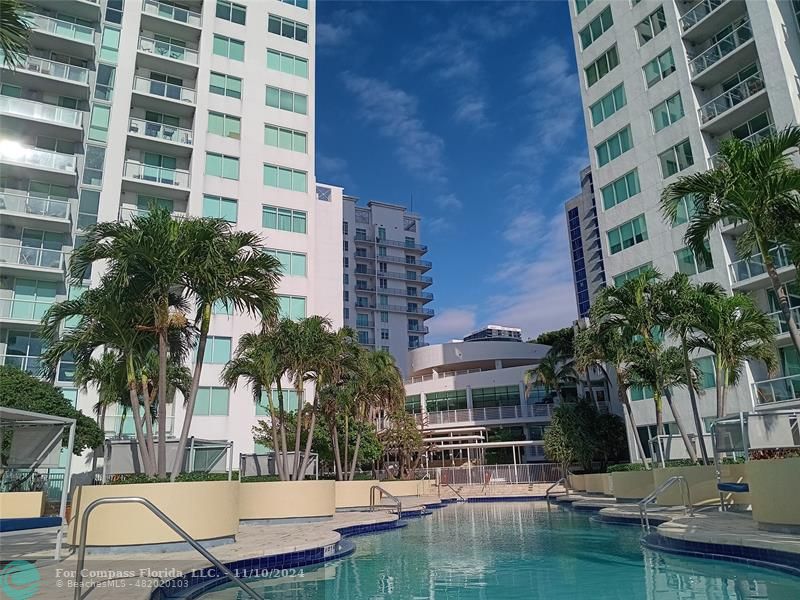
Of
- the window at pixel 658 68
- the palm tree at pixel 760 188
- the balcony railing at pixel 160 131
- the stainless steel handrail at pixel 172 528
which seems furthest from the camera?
the balcony railing at pixel 160 131

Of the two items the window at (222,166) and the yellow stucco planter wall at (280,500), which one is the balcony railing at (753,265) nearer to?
the yellow stucco planter wall at (280,500)

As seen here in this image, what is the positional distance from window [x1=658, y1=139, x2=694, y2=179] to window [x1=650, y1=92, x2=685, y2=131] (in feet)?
4.71

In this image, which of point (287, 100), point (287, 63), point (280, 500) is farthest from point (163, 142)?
point (280, 500)

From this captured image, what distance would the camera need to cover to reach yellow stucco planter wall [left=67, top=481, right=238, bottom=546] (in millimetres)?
10211

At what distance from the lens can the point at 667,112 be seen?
29.5 metres

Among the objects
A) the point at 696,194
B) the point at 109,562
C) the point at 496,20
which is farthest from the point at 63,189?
the point at 696,194

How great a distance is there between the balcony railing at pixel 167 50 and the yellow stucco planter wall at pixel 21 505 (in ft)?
86.2

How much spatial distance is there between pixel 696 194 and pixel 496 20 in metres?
11.1

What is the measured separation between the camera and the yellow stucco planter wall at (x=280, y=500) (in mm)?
16094

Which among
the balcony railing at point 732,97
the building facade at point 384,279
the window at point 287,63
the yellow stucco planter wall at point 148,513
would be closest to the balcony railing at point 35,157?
the window at point 287,63

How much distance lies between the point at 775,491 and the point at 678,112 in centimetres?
2416

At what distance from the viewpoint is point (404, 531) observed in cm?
1761

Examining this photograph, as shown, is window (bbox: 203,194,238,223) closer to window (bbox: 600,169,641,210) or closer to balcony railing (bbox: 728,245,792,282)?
window (bbox: 600,169,641,210)

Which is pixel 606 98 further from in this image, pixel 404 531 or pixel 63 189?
pixel 63 189
